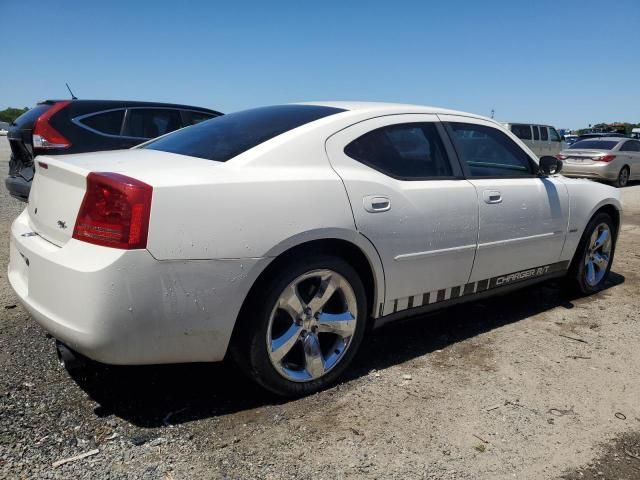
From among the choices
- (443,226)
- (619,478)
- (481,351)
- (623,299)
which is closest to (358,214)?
(443,226)

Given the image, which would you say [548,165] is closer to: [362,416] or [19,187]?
[362,416]

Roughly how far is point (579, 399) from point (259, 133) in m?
2.27

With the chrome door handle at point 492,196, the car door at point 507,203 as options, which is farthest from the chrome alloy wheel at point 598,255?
the chrome door handle at point 492,196

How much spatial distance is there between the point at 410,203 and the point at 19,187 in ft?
15.1

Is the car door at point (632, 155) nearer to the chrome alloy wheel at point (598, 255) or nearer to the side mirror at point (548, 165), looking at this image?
the chrome alloy wheel at point (598, 255)

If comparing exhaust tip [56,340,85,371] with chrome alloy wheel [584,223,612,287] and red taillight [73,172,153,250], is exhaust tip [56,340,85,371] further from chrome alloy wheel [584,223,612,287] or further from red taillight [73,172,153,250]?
chrome alloy wheel [584,223,612,287]

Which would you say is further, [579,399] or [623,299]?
[623,299]

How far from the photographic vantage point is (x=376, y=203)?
117 inches

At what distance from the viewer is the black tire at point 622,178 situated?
1546 centimetres

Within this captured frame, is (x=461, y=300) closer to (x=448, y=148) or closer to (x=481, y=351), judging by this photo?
(x=481, y=351)

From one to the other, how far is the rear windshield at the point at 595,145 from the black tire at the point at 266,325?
15102 mm

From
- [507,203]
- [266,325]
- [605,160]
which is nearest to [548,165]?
[507,203]

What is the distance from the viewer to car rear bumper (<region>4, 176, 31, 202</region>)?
5.71 meters

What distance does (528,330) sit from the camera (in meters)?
3.99
